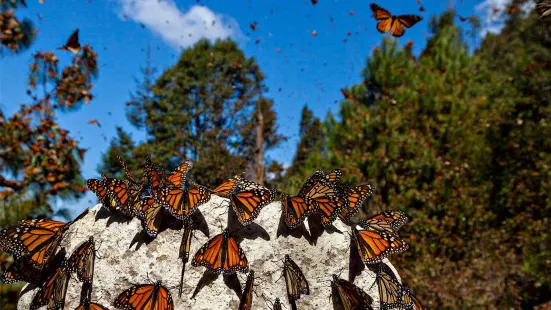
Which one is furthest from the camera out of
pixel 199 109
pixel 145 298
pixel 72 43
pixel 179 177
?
pixel 199 109

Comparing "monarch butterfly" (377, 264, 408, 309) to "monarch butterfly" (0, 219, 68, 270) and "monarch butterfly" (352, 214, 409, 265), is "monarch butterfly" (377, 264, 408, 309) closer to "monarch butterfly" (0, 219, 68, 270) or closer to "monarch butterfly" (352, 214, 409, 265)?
"monarch butterfly" (352, 214, 409, 265)

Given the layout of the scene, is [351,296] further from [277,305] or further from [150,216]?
[150,216]

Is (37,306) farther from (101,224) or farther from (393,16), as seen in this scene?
(393,16)

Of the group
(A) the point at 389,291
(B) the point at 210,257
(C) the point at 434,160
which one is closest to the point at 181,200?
(B) the point at 210,257

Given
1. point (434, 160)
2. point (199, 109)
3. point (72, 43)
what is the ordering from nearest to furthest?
1. point (72, 43)
2. point (434, 160)
3. point (199, 109)

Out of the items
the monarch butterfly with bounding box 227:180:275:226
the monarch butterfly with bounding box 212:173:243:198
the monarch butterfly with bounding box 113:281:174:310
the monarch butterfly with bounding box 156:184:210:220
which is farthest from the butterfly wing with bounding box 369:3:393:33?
the monarch butterfly with bounding box 113:281:174:310

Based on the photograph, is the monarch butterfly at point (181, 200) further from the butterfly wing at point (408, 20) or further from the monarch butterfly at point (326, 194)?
the butterfly wing at point (408, 20)
